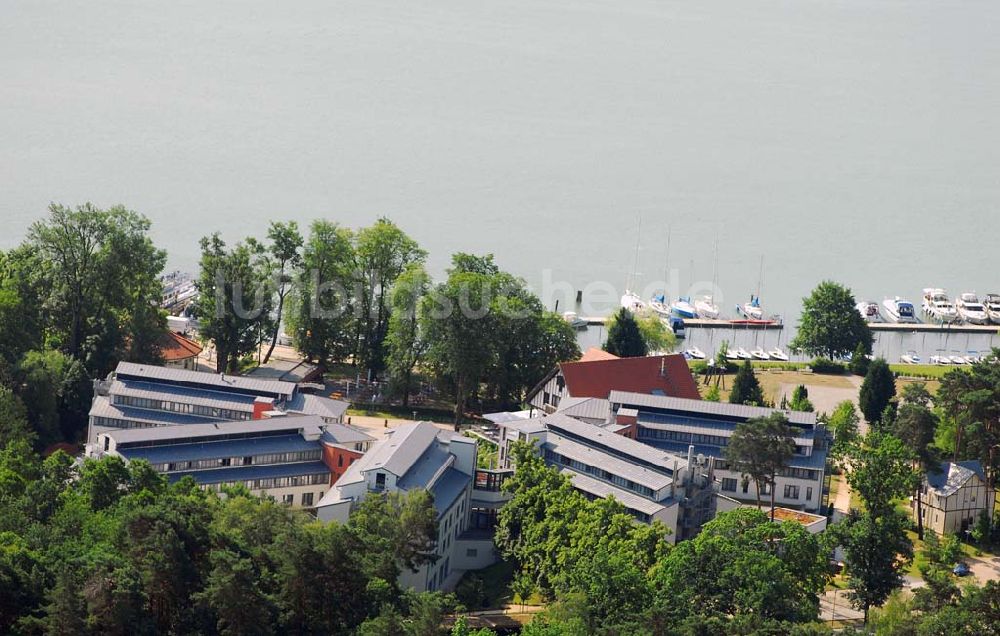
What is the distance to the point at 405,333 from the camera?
55469 mm

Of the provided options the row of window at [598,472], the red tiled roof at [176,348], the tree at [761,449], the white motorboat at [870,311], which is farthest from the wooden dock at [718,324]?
the tree at [761,449]

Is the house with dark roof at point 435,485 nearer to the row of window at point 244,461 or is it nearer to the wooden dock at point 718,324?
the row of window at point 244,461

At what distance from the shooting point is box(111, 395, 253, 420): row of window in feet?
160

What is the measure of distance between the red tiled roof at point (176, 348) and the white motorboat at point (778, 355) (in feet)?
81.7

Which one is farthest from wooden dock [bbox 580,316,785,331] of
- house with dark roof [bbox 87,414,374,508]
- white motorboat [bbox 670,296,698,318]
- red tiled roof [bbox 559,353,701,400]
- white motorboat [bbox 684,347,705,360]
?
house with dark roof [bbox 87,414,374,508]

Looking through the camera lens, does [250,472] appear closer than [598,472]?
Yes

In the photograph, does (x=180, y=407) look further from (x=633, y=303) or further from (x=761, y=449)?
(x=633, y=303)

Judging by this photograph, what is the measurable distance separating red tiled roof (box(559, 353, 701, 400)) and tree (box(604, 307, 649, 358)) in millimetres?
5436

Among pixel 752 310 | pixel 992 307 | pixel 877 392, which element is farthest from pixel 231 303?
pixel 992 307

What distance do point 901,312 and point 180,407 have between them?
3953cm

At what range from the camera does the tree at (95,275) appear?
2133 inches

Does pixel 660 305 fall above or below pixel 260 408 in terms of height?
above

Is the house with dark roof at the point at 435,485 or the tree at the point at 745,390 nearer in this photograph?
the house with dark roof at the point at 435,485

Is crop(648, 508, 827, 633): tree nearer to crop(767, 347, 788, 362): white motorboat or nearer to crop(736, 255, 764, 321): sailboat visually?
crop(767, 347, 788, 362): white motorboat
